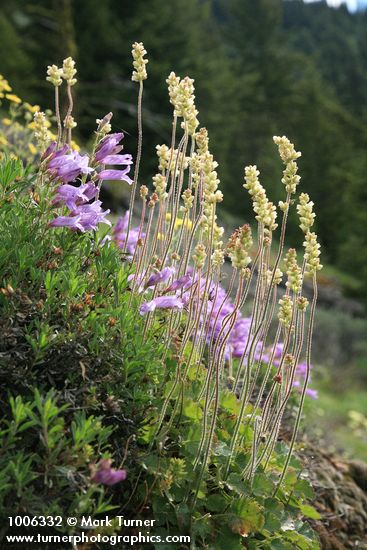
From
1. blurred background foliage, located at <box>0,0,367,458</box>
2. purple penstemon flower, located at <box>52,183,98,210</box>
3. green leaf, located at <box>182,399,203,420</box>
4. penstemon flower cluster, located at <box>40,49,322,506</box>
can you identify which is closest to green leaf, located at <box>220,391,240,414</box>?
penstemon flower cluster, located at <box>40,49,322,506</box>

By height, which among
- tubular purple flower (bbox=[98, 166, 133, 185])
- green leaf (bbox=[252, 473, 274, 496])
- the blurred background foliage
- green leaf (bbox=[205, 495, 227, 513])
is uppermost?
the blurred background foliage

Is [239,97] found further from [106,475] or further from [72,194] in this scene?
[106,475]

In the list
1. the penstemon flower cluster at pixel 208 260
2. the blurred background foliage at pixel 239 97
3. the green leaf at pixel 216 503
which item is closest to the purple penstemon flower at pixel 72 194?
the penstemon flower cluster at pixel 208 260

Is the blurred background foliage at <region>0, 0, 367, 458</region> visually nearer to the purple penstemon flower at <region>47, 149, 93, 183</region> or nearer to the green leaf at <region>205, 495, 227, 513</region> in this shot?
the purple penstemon flower at <region>47, 149, 93, 183</region>

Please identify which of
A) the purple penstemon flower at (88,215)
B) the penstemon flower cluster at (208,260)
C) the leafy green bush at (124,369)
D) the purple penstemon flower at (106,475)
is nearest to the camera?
the purple penstemon flower at (106,475)

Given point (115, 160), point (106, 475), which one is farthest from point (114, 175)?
point (106, 475)

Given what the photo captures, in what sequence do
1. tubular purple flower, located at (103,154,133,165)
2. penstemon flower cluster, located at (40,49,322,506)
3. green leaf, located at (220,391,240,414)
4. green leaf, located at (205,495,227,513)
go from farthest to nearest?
1. green leaf, located at (220,391,240,414)
2. tubular purple flower, located at (103,154,133,165)
3. green leaf, located at (205,495,227,513)
4. penstemon flower cluster, located at (40,49,322,506)

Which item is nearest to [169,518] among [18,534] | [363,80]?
[18,534]

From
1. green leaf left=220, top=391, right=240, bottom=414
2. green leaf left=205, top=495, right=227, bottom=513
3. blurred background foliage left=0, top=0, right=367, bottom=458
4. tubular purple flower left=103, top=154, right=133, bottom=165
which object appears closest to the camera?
green leaf left=205, top=495, right=227, bottom=513

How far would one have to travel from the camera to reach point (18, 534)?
1923mm

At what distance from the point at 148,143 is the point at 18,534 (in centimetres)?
2171

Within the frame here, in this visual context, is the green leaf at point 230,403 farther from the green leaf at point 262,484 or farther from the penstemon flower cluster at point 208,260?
the green leaf at point 262,484

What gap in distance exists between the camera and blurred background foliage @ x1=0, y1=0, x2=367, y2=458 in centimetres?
1908

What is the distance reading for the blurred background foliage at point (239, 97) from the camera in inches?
751
